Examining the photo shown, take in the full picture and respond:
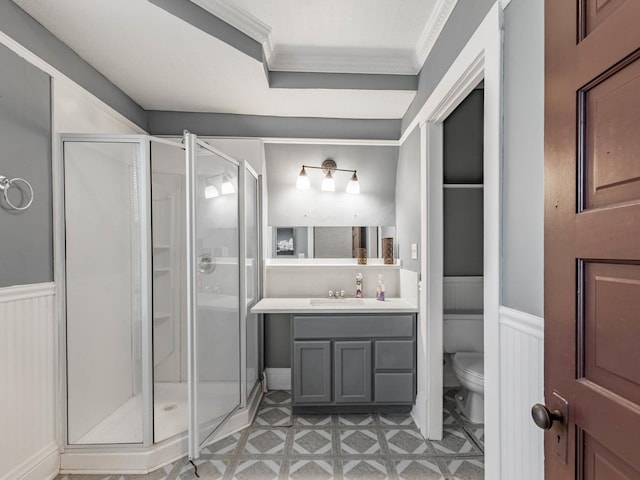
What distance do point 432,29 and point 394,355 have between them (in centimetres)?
206

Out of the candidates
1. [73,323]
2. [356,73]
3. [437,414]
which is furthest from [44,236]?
[437,414]

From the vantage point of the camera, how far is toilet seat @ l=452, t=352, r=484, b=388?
2.15 meters

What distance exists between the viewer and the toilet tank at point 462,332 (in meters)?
2.61

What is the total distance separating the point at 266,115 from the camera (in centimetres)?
290

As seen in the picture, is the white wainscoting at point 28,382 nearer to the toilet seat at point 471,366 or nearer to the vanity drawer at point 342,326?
the vanity drawer at point 342,326

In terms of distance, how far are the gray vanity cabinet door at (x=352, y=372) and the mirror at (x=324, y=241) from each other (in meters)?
0.90

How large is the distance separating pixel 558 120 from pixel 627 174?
0.74ft

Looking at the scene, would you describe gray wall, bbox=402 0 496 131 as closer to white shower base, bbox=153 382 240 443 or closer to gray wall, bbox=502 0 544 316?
gray wall, bbox=502 0 544 316

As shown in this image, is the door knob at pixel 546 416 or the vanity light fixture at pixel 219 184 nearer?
the door knob at pixel 546 416

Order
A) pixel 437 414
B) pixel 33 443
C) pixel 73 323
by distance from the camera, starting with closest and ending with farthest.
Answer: pixel 33 443
pixel 73 323
pixel 437 414

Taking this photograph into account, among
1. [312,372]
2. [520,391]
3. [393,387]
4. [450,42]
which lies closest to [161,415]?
[312,372]

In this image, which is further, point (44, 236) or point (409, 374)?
point (409, 374)

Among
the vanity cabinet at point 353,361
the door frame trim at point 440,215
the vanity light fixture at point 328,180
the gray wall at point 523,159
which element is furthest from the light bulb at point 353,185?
the gray wall at point 523,159

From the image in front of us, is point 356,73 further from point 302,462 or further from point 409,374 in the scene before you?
point 302,462
